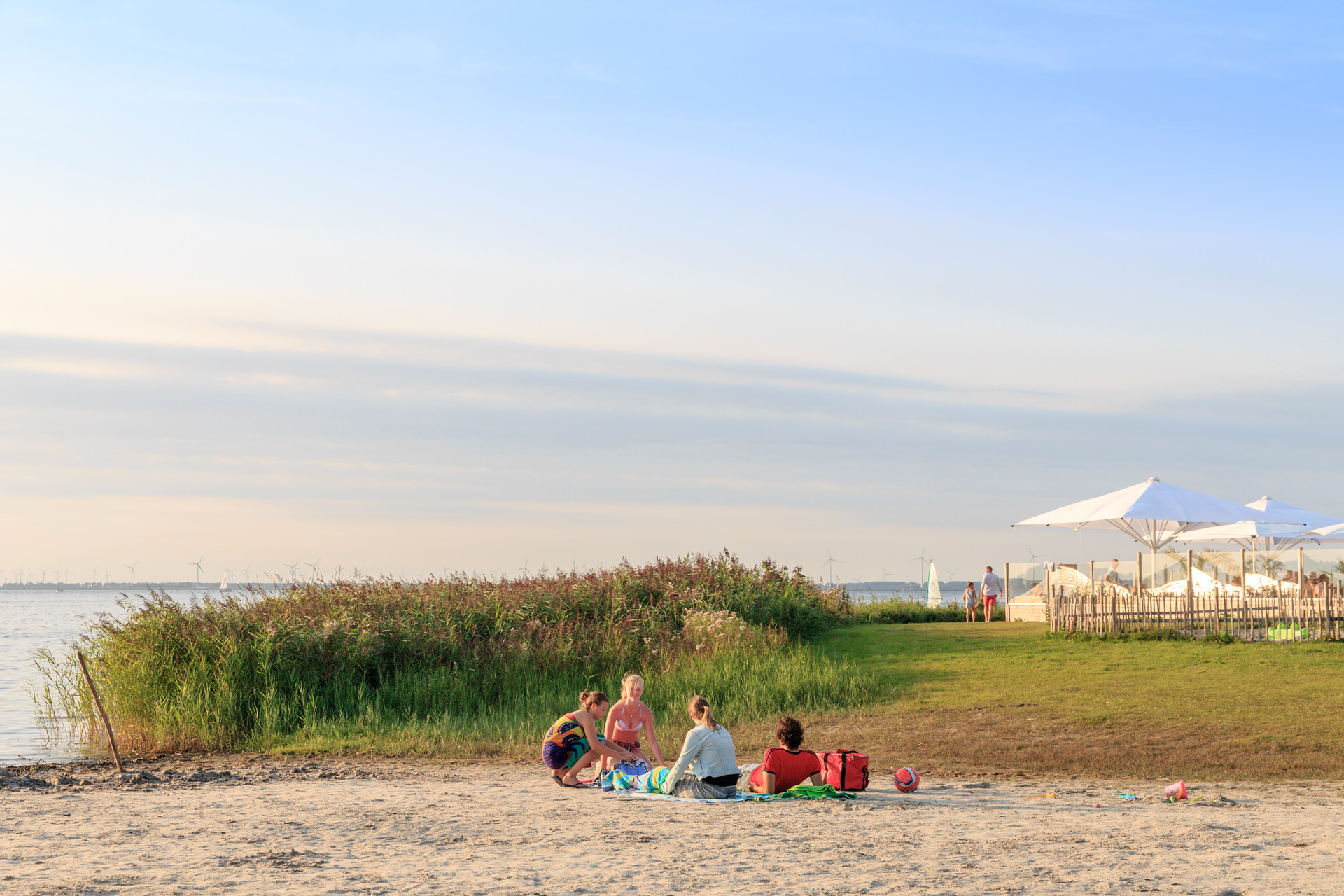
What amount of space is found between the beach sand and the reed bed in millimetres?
4730

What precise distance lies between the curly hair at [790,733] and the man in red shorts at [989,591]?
22.1 meters

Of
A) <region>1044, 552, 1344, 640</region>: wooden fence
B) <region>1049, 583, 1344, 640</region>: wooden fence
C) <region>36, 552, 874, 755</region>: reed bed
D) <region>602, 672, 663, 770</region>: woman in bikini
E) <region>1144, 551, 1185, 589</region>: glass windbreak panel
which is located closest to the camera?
<region>602, 672, 663, 770</region>: woman in bikini

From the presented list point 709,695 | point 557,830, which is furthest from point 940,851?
point 709,695

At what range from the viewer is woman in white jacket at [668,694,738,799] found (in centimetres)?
1016

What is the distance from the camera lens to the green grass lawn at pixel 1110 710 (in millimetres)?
12195

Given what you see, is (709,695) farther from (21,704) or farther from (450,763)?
(21,704)

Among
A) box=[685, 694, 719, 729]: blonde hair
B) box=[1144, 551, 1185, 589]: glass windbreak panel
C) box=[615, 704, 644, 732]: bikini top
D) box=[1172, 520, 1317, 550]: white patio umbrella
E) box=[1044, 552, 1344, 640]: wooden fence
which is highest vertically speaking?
box=[1172, 520, 1317, 550]: white patio umbrella

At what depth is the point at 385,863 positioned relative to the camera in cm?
780

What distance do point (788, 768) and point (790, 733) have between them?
356 millimetres

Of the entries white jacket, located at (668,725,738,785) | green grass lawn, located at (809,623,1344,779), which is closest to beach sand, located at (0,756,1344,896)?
white jacket, located at (668,725,738,785)

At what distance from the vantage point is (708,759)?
33.5 ft

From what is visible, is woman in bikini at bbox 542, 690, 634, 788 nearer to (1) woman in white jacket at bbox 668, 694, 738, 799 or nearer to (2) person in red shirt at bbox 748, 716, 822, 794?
(1) woman in white jacket at bbox 668, 694, 738, 799

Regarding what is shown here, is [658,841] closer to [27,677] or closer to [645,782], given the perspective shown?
[645,782]

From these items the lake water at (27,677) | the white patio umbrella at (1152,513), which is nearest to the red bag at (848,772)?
the lake water at (27,677)
